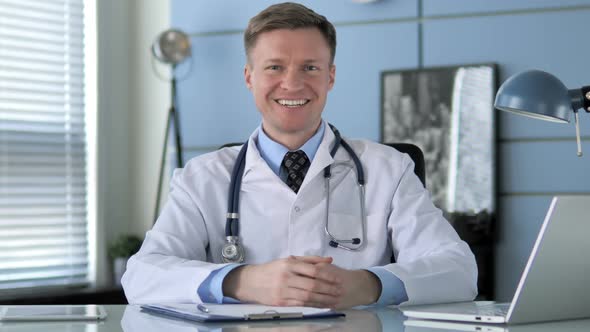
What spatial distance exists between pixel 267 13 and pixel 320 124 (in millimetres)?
319

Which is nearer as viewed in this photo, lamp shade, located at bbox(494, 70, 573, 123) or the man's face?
lamp shade, located at bbox(494, 70, 573, 123)

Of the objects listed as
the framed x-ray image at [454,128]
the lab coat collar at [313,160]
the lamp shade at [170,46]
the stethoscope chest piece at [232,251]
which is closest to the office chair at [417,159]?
the lab coat collar at [313,160]

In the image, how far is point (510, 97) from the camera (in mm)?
1545

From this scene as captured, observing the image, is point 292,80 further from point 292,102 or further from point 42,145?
point 42,145

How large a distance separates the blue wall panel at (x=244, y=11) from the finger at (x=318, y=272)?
2.58m

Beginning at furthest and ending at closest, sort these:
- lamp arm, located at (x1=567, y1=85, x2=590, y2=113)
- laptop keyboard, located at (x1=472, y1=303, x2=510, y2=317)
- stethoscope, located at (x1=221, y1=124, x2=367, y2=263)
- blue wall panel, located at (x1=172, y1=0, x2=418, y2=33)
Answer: blue wall panel, located at (x1=172, y1=0, x2=418, y2=33), stethoscope, located at (x1=221, y1=124, x2=367, y2=263), lamp arm, located at (x1=567, y1=85, x2=590, y2=113), laptop keyboard, located at (x1=472, y1=303, x2=510, y2=317)

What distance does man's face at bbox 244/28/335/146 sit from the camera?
7.04 feet

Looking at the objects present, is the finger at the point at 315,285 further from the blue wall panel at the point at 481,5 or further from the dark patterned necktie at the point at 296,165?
the blue wall panel at the point at 481,5

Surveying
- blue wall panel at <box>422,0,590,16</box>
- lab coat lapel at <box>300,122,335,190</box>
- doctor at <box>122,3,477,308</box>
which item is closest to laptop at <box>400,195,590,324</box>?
doctor at <box>122,3,477,308</box>

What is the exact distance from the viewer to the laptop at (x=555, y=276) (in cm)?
124

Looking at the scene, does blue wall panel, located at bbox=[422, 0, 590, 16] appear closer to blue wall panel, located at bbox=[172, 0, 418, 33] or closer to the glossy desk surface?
blue wall panel, located at bbox=[172, 0, 418, 33]

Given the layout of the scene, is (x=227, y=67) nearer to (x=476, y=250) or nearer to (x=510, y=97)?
(x=476, y=250)

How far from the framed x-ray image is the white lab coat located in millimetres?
1694

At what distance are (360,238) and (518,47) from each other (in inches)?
82.0
